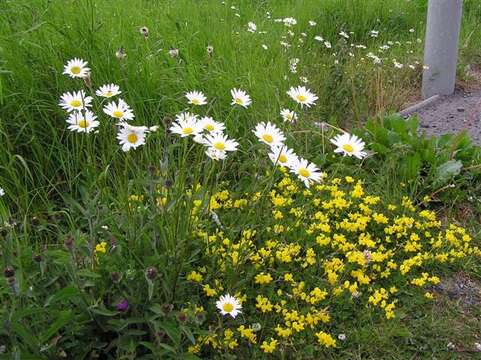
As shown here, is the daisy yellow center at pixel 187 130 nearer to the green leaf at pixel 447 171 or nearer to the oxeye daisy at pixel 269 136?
the oxeye daisy at pixel 269 136

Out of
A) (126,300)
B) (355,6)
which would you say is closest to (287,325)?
(126,300)

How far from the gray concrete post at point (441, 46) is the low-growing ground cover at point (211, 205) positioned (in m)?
0.41

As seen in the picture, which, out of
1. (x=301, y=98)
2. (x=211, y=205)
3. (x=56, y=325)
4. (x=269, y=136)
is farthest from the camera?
(x=211, y=205)

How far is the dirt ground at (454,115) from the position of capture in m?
3.75

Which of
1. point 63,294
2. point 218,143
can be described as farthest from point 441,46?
point 63,294

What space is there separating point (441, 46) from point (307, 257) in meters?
2.55

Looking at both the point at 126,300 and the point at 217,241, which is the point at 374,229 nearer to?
the point at 217,241

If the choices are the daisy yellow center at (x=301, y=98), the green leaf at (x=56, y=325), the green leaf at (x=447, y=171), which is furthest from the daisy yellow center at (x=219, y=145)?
the green leaf at (x=447, y=171)

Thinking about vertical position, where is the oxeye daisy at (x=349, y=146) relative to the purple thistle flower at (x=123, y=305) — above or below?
above

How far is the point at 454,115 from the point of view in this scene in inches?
156

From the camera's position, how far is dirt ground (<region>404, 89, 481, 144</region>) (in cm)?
375

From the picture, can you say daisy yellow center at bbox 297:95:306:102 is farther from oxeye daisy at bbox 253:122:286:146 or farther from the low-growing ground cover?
oxeye daisy at bbox 253:122:286:146

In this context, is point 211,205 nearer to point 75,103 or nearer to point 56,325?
point 75,103

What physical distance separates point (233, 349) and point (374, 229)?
931 millimetres
